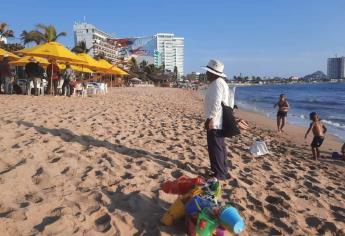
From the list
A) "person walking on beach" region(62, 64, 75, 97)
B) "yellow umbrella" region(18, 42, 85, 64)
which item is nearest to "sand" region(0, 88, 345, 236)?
"yellow umbrella" region(18, 42, 85, 64)

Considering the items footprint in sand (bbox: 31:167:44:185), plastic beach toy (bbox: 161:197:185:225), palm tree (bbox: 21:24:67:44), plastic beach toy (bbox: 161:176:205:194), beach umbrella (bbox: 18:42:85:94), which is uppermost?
palm tree (bbox: 21:24:67:44)

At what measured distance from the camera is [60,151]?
195 inches

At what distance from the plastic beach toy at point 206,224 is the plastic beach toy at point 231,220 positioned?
0.38ft

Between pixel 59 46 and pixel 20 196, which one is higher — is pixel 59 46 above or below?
above

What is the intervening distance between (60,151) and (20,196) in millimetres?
1508

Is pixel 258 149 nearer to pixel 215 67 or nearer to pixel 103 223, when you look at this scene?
pixel 215 67

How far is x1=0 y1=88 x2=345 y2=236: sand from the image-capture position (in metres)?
3.15

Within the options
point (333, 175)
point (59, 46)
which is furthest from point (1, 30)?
point (333, 175)

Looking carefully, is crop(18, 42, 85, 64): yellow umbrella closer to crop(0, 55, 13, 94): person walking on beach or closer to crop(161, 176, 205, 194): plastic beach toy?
crop(0, 55, 13, 94): person walking on beach

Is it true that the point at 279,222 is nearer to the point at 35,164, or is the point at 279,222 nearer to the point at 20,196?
the point at 20,196

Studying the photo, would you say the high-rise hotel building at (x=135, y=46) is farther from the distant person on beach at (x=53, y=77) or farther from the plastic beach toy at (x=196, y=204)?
the plastic beach toy at (x=196, y=204)

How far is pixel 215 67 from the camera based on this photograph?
439cm

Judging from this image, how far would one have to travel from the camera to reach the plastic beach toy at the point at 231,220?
8.29 feet

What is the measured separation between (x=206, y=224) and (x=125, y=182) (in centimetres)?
153
